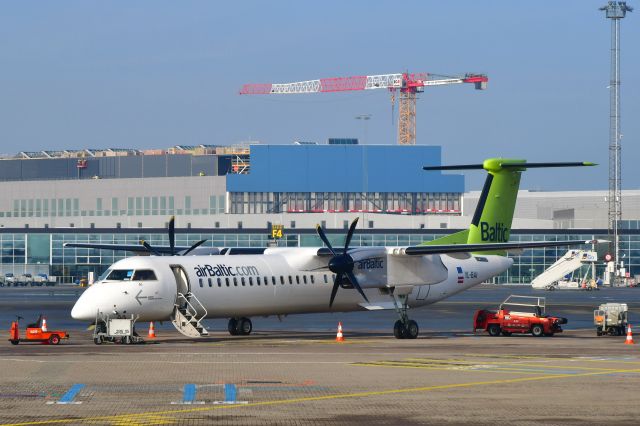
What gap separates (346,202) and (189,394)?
128 metres

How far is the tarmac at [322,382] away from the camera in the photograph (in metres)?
19.9

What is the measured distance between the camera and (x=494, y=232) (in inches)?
1901

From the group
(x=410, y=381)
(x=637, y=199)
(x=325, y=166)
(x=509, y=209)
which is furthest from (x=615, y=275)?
(x=410, y=381)

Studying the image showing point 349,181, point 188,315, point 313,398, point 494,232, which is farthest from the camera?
point 349,181

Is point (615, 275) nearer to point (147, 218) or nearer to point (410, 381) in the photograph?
point (147, 218)

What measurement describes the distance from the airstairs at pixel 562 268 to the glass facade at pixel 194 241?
10193 millimetres

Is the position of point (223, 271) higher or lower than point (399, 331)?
higher

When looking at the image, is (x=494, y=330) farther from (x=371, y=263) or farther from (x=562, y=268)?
(x=562, y=268)

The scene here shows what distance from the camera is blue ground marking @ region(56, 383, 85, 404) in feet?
71.4

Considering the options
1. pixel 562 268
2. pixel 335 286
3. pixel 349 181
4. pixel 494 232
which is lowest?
pixel 562 268

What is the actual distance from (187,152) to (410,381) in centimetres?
13284

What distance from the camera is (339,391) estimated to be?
2358cm

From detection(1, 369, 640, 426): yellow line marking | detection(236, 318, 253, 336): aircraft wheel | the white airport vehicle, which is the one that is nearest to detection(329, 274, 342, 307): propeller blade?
detection(236, 318, 253, 336): aircraft wheel

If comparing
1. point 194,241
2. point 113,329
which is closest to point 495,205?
point 113,329
